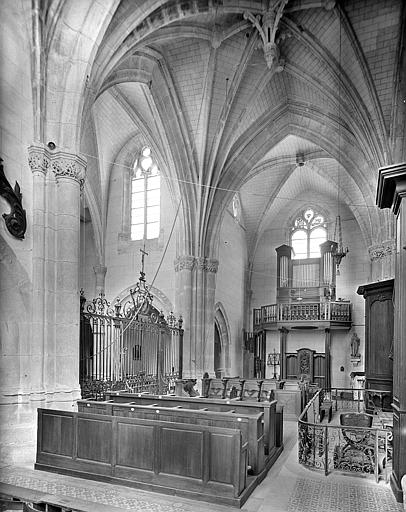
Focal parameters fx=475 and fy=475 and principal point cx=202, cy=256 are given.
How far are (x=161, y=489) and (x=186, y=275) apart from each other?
1156 cm

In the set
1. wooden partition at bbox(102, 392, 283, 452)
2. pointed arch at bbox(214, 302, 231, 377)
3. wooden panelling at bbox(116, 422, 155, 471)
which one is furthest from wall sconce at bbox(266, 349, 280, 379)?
wooden panelling at bbox(116, 422, 155, 471)

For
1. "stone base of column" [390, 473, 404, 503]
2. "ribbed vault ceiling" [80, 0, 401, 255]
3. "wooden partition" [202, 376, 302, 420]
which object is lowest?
"wooden partition" [202, 376, 302, 420]

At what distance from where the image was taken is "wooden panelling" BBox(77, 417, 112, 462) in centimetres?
674

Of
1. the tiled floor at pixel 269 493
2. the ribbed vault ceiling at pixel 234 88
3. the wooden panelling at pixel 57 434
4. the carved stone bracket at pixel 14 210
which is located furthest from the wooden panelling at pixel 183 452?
the ribbed vault ceiling at pixel 234 88

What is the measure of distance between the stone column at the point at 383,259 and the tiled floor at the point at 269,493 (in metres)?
10.2

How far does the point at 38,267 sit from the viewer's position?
8.80 meters

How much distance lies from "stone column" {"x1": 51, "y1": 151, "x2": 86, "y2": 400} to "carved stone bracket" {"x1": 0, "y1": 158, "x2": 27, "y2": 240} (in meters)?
0.77

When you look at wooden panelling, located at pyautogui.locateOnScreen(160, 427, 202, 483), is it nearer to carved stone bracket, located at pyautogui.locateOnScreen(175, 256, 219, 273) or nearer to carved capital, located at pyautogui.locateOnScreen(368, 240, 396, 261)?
carved stone bracket, located at pyautogui.locateOnScreen(175, 256, 219, 273)

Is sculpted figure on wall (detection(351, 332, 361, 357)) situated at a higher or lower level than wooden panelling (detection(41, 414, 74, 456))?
lower

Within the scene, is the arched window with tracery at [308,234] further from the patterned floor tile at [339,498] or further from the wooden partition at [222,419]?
the patterned floor tile at [339,498]

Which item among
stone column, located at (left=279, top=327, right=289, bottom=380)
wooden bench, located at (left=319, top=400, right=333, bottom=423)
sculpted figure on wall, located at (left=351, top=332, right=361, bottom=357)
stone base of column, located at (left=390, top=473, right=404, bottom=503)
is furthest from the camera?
stone column, located at (left=279, top=327, right=289, bottom=380)

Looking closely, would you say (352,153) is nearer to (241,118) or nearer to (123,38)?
(241,118)

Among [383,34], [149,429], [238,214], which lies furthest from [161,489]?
[238,214]

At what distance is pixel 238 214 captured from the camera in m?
25.4
